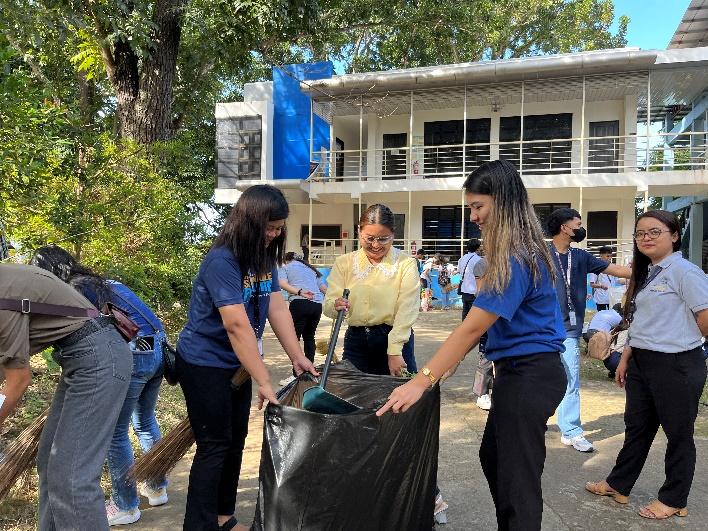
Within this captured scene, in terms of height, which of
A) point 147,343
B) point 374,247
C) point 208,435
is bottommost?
point 208,435

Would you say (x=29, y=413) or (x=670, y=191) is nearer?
(x=29, y=413)

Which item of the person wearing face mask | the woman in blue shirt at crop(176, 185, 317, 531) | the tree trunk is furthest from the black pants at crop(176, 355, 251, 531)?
the tree trunk

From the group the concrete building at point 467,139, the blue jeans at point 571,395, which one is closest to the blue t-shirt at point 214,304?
the blue jeans at point 571,395

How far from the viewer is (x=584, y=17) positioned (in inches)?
799

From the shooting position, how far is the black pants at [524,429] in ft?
6.86

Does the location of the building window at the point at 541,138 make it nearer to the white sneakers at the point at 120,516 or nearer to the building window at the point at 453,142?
the building window at the point at 453,142

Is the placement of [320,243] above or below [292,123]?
below

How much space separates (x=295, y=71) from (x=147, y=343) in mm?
15794

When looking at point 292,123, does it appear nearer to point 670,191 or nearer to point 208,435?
point 670,191

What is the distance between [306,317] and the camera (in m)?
5.68

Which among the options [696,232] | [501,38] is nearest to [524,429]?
[696,232]

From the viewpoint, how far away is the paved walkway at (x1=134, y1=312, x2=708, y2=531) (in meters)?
2.94

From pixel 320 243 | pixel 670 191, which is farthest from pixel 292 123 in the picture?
pixel 670 191

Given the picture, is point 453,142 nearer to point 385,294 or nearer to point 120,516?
point 385,294
